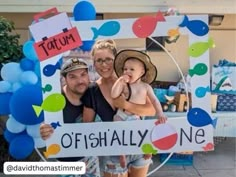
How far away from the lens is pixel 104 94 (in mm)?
3014

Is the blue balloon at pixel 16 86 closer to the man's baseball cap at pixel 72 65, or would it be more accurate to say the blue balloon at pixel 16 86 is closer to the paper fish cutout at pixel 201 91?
the man's baseball cap at pixel 72 65

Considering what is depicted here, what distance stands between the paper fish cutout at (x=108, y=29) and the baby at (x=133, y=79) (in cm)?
17

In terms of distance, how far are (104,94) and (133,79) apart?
0.26 metres

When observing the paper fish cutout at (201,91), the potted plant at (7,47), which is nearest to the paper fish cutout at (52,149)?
the paper fish cutout at (201,91)

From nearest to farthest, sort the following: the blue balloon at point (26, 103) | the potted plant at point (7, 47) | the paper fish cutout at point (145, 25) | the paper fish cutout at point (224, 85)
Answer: the paper fish cutout at point (145, 25) < the blue balloon at point (26, 103) < the potted plant at point (7, 47) < the paper fish cutout at point (224, 85)

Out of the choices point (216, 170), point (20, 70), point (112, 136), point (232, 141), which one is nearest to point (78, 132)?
point (112, 136)

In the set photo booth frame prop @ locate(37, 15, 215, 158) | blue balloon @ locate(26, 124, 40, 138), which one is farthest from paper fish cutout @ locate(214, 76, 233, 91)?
blue balloon @ locate(26, 124, 40, 138)

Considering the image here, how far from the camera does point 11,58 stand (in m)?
5.08

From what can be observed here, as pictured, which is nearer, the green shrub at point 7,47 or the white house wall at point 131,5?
the green shrub at point 7,47

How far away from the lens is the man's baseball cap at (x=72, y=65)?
9.71 feet

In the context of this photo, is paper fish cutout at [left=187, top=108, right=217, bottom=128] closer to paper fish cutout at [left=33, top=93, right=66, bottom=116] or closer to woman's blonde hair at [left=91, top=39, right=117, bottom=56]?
woman's blonde hair at [left=91, top=39, right=117, bottom=56]

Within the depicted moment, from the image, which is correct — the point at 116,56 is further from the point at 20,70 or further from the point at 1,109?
the point at 1,109

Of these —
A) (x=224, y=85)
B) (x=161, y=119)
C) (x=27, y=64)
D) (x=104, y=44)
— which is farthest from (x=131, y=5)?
(x=161, y=119)

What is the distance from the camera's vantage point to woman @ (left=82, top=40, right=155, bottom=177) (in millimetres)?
2953
